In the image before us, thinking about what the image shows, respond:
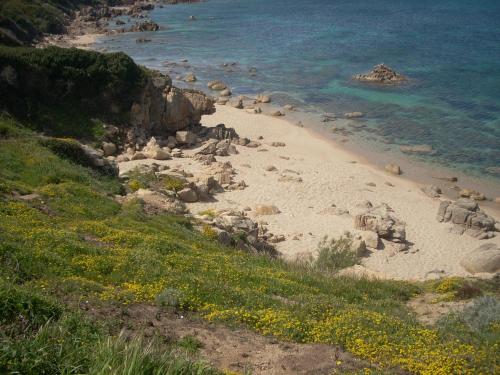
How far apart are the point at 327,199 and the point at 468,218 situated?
8607 mm

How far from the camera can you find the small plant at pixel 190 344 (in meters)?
10.6

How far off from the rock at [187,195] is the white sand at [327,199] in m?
0.46

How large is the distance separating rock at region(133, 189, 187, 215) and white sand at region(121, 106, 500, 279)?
7.18 feet

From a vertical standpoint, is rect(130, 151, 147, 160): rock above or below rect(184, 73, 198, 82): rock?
below

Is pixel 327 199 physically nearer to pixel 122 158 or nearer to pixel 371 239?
pixel 371 239

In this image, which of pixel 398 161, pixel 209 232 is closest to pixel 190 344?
pixel 209 232

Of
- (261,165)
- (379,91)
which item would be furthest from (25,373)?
(379,91)

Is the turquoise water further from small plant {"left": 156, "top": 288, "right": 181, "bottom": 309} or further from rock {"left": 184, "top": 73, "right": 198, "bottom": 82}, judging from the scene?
small plant {"left": 156, "top": 288, "right": 181, "bottom": 309}

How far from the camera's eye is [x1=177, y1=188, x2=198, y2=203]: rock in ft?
96.4

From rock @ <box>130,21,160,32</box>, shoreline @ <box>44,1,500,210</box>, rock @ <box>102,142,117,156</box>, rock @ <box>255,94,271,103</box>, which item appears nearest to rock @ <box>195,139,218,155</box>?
rock @ <box>102,142,117,156</box>

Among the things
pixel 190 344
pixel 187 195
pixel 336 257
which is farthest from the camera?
pixel 187 195

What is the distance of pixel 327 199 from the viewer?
33312 mm

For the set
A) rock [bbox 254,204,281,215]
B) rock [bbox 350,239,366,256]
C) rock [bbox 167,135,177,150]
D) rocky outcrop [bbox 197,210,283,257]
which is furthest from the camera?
rock [bbox 167,135,177,150]

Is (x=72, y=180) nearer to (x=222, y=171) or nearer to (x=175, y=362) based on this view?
(x=222, y=171)
